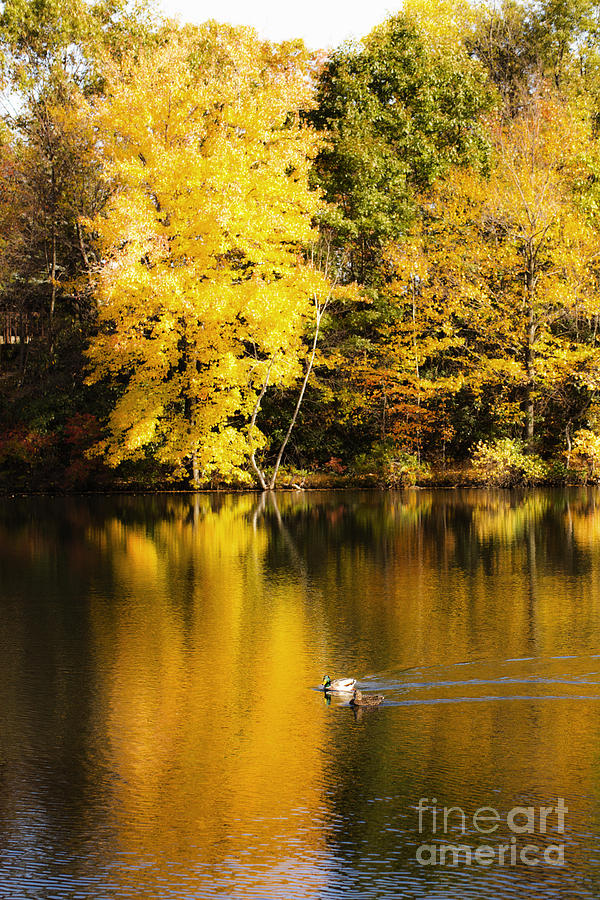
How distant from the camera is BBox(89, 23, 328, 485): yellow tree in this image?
33.6 metres

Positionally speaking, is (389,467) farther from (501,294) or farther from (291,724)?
(291,724)

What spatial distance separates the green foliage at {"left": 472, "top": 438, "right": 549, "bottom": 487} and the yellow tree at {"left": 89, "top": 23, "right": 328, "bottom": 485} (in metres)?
6.89

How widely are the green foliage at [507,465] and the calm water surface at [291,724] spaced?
54.3ft

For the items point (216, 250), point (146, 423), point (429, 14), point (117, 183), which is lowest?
point (146, 423)

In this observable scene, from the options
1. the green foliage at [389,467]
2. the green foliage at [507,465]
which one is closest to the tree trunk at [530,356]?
the green foliage at [507,465]

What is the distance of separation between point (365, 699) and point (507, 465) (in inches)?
1085

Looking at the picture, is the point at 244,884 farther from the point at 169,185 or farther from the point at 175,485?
the point at 175,485

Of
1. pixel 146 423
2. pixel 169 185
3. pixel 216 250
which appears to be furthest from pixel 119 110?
pixel 146 423

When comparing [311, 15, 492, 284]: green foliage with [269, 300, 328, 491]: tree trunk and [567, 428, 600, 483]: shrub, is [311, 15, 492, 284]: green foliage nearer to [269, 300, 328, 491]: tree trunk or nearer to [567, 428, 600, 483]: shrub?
[269, 300, 328, 491]: tree trunk

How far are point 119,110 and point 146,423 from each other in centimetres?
955

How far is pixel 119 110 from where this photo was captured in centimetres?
3375

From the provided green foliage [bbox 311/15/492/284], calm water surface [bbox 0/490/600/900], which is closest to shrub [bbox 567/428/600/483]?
green foliage [bbox 311/15/492/284]

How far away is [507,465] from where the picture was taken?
36969 millimetres

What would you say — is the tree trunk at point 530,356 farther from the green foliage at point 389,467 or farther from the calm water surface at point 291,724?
the calm water surface at point 291,724
